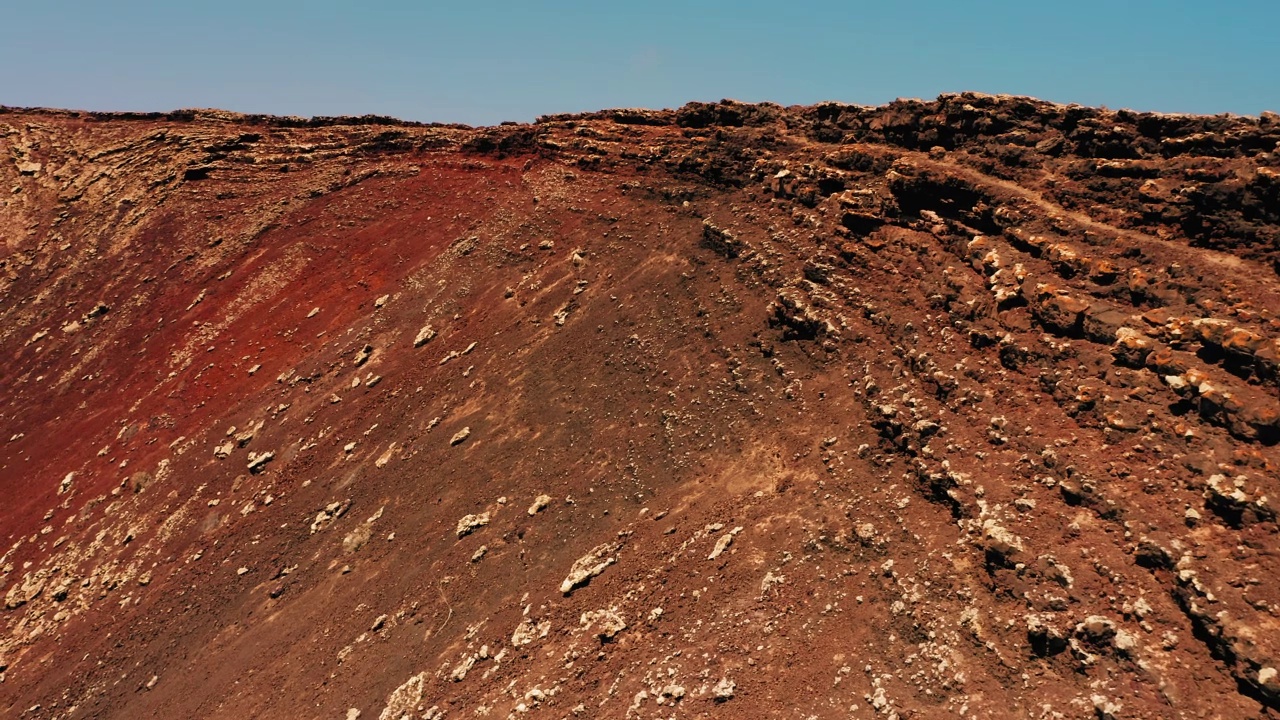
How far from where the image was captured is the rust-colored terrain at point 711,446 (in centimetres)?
1079

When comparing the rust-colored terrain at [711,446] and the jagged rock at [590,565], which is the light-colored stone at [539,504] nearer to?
the rust-colored terrain at [711,446]

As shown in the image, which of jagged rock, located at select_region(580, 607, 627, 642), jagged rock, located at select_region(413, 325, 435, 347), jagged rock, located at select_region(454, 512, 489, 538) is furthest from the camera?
jagged rock, located at select_region(413, 325, 435, 347)

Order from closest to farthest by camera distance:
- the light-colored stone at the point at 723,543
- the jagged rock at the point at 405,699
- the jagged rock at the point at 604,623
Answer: the jagged rock at the point at 604,623 → the jagged rock at the point at 405,699 → the light-colored stone at the point at 723,543

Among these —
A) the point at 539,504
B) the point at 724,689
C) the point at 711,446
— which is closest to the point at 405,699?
the point at 539,504

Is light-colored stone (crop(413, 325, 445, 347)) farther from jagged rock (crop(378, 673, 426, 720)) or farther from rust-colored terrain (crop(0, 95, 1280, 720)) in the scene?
jagged rock (crop(378, 673, 426, 720))

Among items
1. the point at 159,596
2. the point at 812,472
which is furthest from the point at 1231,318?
the point at 159,596

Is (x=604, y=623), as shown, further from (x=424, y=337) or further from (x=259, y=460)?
(x=259, y=460)

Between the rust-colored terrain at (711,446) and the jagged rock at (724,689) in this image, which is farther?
the jagged rock at (724,689)

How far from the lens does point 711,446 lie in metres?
16.0

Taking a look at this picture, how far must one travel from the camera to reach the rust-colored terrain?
10.8m

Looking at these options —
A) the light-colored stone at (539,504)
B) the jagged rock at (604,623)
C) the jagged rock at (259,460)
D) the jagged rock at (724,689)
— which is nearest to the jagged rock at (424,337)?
the jagged rock at (259,460)

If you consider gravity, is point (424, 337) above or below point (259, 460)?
above

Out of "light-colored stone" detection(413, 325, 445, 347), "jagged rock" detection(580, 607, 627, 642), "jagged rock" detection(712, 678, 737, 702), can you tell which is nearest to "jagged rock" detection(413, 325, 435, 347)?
"light-colored stone" detection(413, 325, 445, 347)

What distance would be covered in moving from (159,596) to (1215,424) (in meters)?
24.4
